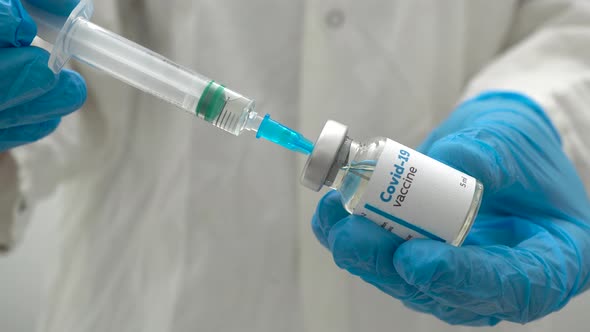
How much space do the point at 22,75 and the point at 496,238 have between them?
61cm

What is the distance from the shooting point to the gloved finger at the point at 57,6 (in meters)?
0.59

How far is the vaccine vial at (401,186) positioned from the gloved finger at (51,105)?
1.10 ft

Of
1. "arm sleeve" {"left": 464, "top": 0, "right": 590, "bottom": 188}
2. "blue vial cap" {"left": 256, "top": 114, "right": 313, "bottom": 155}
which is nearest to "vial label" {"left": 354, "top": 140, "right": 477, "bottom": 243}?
"blue vial cap" {"left": 256, "top": 114, "right": 313, "bottom": 155}

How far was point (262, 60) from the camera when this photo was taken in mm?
828

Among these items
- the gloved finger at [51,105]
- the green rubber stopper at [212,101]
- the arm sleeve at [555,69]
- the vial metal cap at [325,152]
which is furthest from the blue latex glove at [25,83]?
the arm sleeve at [555,69]

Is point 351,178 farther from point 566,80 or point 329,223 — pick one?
point 566,80

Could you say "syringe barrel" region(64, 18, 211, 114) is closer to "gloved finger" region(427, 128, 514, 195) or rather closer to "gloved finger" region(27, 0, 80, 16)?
"gloved finger" region(27, 0, 80, 16)

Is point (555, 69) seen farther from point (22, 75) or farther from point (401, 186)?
point (22, 75)

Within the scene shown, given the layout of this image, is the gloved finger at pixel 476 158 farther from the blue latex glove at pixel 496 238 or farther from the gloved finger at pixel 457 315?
the gloved finger at pixel 457 315

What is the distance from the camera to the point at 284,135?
59 cm

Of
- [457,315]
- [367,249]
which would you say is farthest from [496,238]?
[367,249]

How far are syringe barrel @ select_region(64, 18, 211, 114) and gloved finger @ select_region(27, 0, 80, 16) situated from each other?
48 mm

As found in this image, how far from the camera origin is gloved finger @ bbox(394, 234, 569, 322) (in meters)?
0.50

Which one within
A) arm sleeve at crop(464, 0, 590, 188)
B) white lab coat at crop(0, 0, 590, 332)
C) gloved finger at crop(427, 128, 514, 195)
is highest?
arm sleeve at crop(464, 0, 590, 188)
